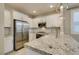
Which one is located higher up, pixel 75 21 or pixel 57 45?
pixel 75 21

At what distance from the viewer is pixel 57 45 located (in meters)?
1.79

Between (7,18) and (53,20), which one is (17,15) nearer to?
(7,18)

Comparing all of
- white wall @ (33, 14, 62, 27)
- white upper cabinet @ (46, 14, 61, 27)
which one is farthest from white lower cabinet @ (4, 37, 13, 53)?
white upper cabinet @ (46, 14, 61, 27)

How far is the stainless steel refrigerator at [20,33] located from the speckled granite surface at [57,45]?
0.10 meters

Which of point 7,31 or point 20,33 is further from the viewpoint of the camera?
point 20,33

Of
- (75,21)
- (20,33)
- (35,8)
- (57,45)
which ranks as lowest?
Answer: (57,45)

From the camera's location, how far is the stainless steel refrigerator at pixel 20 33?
1778 mm

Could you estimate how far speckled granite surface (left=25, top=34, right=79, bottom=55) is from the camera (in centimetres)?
177

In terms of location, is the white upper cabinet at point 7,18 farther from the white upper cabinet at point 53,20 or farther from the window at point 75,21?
the window at point 75,21

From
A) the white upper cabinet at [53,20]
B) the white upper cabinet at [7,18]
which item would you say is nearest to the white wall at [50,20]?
the white upper cabinet at [53,20]

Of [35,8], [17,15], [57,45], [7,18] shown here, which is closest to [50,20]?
[35,8]

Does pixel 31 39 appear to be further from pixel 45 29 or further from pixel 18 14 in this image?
pixel 18 14

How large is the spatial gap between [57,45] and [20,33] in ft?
2.04

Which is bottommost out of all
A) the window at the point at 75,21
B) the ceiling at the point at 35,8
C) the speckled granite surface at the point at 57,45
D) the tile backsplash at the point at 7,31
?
the speckled granite surface at the point at 57,45
